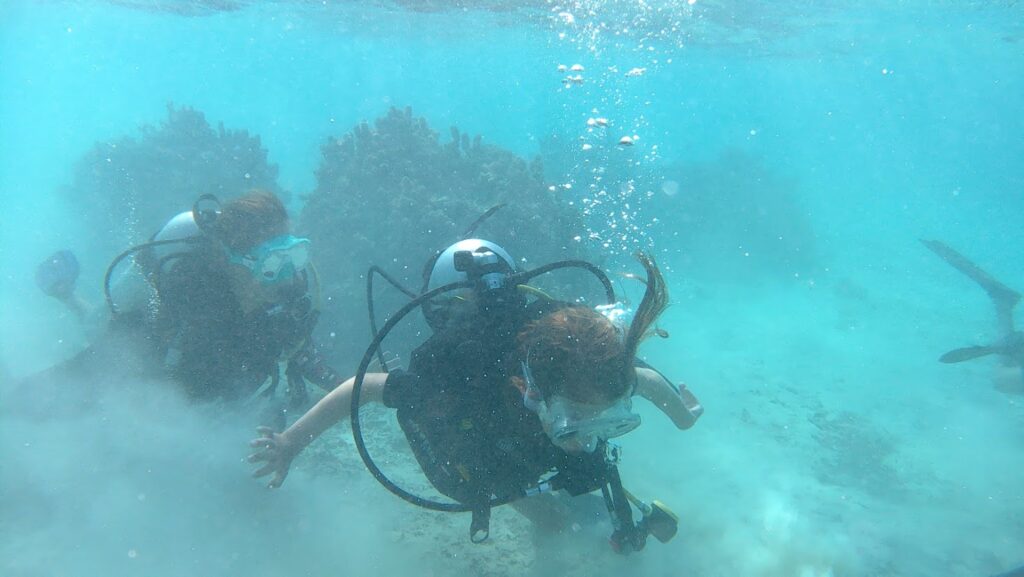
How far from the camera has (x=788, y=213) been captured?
958 inches

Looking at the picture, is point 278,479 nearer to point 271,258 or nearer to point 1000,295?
point 271,258

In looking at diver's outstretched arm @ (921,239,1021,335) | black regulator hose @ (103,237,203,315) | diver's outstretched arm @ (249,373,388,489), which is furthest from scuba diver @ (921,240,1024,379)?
black regulator hose @ (103,237,203,315)

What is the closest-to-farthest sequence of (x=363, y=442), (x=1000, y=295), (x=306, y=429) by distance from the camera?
(x=363, y=442) < (x=306, y=429) < (x=1000, y=295)

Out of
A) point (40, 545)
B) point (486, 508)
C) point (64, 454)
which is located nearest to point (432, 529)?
point (486, 508)

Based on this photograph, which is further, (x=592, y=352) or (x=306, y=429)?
(x=306, y=429)

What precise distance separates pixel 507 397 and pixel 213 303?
9.44 feet

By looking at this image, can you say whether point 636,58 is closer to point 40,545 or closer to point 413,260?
point 413,260

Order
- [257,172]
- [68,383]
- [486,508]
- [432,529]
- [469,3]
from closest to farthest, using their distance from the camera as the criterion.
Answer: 1. [486,508]
2. [68,383]
3. [432,529]
4. [257,172]
5. [469,3]

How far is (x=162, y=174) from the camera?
16.7 meters

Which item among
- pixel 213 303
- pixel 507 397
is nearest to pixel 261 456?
pixel 213 303

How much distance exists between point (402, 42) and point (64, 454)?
40012mm

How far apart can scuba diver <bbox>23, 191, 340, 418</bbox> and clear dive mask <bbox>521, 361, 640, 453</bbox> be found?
2.74m

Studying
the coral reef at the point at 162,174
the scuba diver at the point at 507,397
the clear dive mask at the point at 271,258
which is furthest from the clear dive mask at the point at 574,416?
the coral reef at the point at 162,174

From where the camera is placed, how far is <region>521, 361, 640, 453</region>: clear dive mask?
2.42 meters
